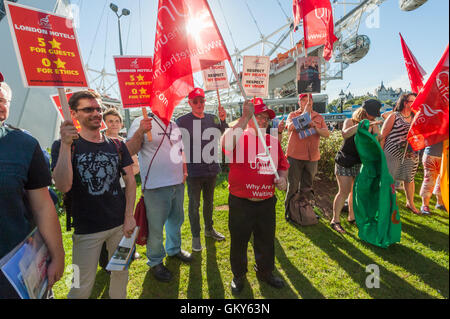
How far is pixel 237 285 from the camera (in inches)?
99.1

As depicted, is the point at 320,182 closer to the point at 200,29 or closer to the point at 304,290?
the point at 304,290

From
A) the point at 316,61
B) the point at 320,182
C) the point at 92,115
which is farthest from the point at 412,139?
the point at 320,182

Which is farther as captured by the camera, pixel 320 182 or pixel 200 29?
pixel 320 182

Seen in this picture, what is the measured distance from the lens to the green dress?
2.89m

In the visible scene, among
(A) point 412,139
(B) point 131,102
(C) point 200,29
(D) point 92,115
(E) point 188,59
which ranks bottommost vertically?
(A) point 412,139

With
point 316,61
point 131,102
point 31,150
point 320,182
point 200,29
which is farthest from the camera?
point 320,182

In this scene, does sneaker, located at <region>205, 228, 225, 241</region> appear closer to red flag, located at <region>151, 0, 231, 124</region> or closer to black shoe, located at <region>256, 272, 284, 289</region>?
black shoe, located at <region>256, 272, 284, 289</region>

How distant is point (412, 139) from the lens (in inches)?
73.8

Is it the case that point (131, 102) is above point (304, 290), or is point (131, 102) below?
above

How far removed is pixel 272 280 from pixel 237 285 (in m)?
0.43

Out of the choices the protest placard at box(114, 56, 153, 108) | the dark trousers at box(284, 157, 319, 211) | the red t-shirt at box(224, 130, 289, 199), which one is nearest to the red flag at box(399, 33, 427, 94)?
the dark trousers at box(284, 157, 319, 211)

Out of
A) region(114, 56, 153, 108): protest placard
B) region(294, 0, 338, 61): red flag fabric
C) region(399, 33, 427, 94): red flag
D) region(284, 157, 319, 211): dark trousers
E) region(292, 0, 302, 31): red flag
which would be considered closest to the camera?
region(114, 56, 153, 108): protest placard

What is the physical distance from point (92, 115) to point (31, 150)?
63 centimetres

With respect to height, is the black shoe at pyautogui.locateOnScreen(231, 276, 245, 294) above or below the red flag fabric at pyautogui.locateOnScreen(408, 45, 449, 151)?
below
